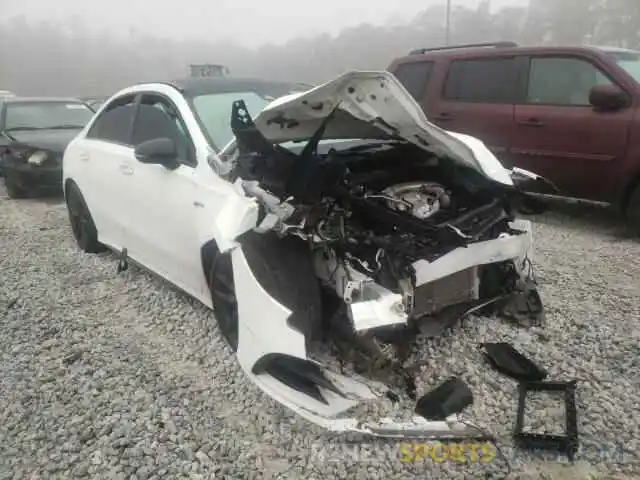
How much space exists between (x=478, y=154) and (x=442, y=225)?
83cm

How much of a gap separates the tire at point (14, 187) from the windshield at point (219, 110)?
5.55 m

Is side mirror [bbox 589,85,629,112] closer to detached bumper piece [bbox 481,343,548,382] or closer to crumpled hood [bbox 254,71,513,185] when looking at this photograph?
crumpled hood [bbox 254,71,513,185]

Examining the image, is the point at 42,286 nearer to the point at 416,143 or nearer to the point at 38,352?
the point at 38,352

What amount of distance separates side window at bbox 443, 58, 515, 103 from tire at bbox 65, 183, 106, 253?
407 cm

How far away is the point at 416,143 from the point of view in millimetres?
3354

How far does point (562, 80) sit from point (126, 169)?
428cm

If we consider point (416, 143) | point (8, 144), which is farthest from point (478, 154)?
point (8, 144)

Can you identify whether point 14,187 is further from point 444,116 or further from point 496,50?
point 496,50

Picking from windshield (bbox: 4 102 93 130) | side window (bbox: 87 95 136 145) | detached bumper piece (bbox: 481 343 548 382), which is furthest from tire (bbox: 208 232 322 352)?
windshield (bbox: 4 102 93 130)

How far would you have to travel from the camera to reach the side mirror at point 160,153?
12.1 feet

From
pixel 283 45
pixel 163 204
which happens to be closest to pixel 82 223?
pixel 163 204

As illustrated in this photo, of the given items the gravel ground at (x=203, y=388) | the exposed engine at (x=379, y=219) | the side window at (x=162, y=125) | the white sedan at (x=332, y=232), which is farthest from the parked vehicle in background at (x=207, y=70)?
the exposed engine at (x=379, y=219)

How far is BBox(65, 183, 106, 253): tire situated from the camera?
531cm

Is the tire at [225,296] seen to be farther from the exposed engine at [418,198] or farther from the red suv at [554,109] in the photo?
the red suv at [554,109]
